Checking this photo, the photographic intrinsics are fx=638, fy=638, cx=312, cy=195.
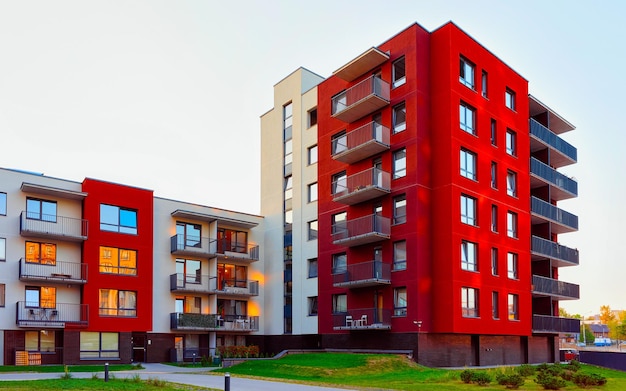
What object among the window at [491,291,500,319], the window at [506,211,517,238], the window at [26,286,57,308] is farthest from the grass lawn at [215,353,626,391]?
the window at [26,286,57,308]

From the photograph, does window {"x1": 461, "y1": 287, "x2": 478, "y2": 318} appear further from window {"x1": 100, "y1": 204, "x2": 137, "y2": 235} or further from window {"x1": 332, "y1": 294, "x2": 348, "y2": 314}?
window {"x1": 100, "y1": 204, "x2": 137, "y2": 235}

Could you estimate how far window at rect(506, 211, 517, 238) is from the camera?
4093 cm

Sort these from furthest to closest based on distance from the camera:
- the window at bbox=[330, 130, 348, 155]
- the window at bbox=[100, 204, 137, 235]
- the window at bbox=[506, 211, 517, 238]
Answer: the window at bbox=[330, 130, 348, 155], the window at bbox=[506, 211, 517, 238], the window at bbox=[100, 204, 137, 235]

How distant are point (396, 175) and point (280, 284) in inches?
577

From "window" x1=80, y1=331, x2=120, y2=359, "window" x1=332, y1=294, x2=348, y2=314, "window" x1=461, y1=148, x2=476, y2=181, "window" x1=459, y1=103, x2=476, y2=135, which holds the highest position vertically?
"window" x1=459, y1=103, x2=476, y2=135

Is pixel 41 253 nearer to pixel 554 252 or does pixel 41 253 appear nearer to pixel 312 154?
pixel 312 154

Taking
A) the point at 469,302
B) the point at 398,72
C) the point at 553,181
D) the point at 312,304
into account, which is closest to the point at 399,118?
the point at 398,72

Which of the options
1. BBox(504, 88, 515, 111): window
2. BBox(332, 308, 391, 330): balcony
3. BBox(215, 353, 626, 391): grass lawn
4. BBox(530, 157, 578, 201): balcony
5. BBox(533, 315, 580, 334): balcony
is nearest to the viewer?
BBox(215, 353, 626, 391): grass lawn

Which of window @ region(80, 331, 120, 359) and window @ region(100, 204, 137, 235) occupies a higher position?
window @ region(100, 204, 137, 235)

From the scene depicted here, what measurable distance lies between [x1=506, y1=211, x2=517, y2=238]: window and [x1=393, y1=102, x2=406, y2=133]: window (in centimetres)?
943

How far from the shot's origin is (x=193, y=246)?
149 feet

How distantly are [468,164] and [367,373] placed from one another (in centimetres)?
1458

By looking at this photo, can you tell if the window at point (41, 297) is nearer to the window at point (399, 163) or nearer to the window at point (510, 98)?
the window at point (399, 163)

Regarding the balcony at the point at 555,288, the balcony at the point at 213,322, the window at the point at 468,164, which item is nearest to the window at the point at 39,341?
the balcony at the point at 213,322
